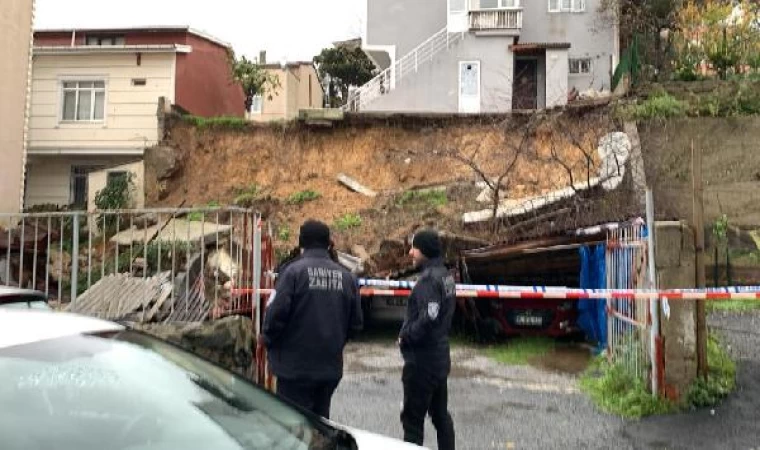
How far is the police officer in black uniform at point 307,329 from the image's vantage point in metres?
4.37

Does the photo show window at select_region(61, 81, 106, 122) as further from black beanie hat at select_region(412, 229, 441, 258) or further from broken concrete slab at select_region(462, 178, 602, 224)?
black beanie hat at select_region(412, 229, 441, 258)

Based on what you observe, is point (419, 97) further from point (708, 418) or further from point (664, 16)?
point (708, 418)

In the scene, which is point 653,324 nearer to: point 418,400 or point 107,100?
point 418,400

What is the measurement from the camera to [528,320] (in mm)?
11000

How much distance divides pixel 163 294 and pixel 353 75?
32637 millimetres

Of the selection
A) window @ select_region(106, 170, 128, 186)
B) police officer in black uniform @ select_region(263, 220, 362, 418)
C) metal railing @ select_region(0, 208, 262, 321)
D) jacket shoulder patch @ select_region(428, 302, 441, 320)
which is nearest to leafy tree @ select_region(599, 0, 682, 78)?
window @ select_region(106, 170, 128, 186)

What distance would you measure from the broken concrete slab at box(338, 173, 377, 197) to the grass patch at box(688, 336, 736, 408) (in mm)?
13664

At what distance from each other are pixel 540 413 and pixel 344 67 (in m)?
32.8

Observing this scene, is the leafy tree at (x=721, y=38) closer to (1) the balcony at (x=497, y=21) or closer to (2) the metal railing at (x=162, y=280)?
(1) the balcony at (x=497, y=21)

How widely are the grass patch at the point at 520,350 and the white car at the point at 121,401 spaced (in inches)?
287

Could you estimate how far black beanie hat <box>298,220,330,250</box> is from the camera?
4.52 metres

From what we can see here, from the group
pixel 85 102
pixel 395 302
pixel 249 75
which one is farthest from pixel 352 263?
pixel 249 75

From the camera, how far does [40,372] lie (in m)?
2.44

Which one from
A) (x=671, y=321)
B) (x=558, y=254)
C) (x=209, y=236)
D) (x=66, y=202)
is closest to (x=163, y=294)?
(x=209, y=236)
